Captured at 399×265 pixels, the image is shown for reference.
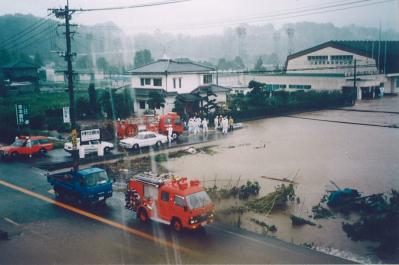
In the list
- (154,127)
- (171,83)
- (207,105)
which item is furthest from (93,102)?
(207,105)

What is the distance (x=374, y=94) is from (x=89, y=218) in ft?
173

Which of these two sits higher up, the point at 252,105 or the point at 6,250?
the point at 252,105

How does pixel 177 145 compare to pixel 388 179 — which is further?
pixel 177 145

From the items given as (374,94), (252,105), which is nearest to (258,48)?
(374,94)

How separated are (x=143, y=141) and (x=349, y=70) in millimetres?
43229

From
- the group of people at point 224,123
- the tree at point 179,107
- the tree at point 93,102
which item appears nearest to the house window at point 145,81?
the tree at point 93,102

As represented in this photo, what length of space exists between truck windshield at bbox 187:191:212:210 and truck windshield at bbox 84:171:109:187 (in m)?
4.91

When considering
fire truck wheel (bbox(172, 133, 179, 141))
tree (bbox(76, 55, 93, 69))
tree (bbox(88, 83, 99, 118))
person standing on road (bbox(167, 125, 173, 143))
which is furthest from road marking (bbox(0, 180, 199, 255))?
tree (bbox(76, 55, 93, 69))

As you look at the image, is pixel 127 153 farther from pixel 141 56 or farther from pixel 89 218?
pixel 141 56

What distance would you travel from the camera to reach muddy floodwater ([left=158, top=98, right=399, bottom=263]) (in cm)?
1317

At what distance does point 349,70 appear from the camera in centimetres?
5900

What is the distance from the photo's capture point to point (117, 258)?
438 inches

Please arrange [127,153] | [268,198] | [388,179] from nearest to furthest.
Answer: [268,198] → [388,179] → [127,153]

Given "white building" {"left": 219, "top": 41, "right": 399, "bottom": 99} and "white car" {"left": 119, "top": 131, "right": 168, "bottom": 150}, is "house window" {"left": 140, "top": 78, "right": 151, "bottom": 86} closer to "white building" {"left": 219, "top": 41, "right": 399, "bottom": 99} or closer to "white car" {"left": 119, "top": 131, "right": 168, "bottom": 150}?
"white car" {"left": 119, "top": 131, "right": 168, "bottom": 150}
